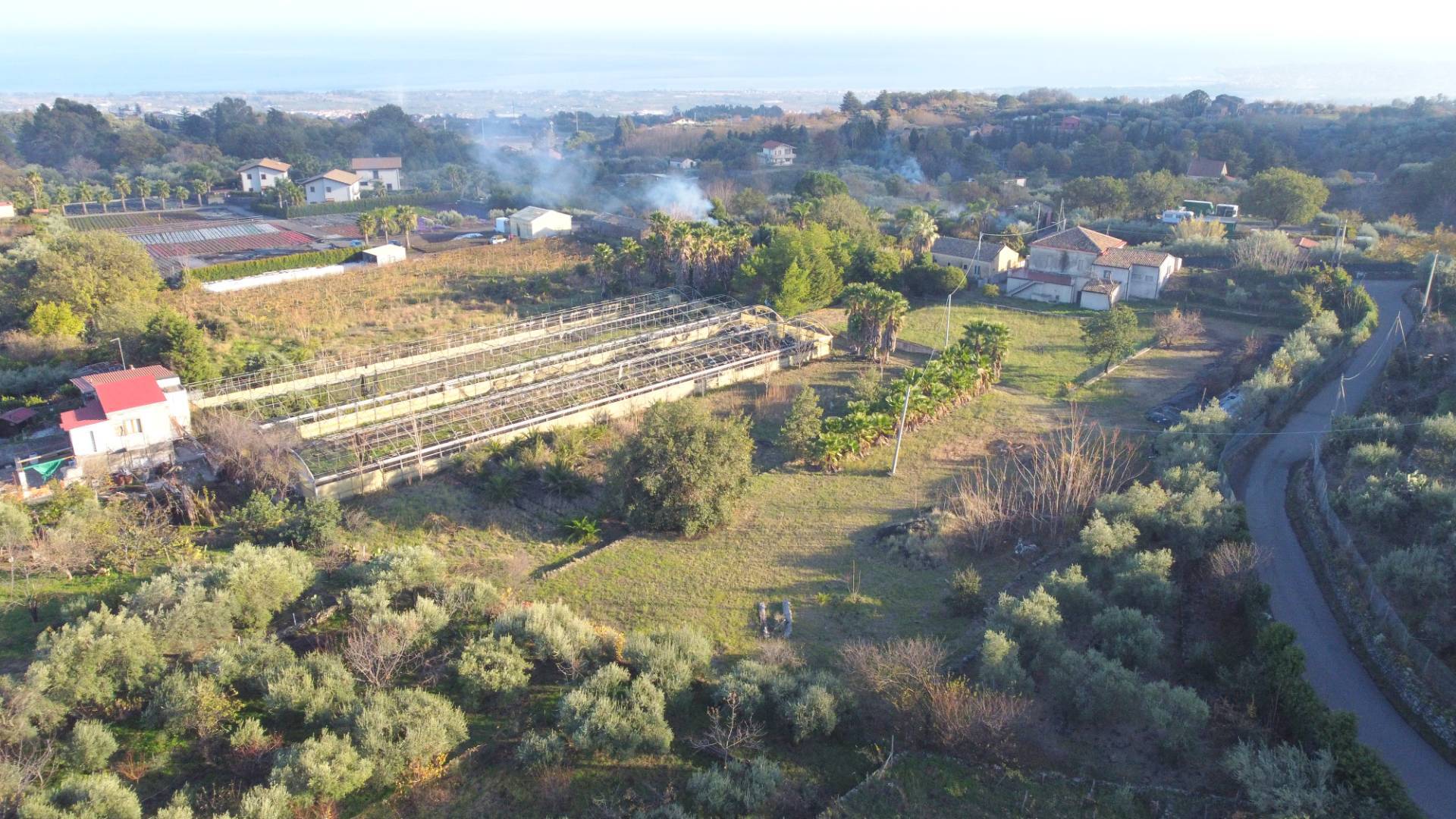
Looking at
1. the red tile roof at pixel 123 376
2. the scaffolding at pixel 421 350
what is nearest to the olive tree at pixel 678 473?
the scaffolding at pixel 421 350

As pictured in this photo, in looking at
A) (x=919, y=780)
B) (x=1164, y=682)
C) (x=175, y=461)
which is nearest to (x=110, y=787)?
(x=919, y=780)

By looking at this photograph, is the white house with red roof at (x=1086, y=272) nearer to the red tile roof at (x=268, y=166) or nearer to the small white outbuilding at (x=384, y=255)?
the small white outbuilding at (x=384, y=255)

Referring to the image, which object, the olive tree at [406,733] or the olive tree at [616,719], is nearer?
the olive tree at [406,733]

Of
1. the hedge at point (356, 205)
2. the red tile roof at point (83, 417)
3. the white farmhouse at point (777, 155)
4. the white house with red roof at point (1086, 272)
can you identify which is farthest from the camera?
the white farmhouse at point (777, 155)

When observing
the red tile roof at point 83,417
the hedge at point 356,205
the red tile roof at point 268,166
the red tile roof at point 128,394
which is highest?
the red tile roof at point 268,166

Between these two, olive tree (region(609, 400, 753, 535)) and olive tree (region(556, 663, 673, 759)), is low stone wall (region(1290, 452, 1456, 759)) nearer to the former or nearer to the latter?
olive tree (region(556, 663, 673, 759))

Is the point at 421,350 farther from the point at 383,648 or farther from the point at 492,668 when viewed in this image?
the point at 492,668

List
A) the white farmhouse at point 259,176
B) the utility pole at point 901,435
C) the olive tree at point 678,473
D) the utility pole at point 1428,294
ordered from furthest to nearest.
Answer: the white farmhouse at point 259,176, the utility pole at point 1428,294, the utility pole at point 901,435, the olive tree at point 678,473

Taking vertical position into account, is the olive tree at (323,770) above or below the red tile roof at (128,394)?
below
